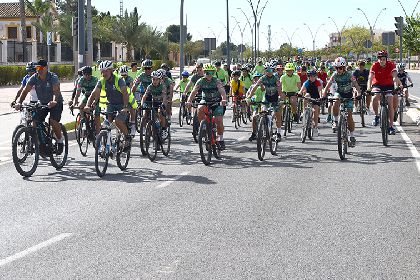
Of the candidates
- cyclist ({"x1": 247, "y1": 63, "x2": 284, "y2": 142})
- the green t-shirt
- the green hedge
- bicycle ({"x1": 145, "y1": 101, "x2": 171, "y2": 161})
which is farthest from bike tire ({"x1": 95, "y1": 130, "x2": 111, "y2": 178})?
the green hedge

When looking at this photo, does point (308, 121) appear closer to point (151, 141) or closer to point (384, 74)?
point (384, 74)

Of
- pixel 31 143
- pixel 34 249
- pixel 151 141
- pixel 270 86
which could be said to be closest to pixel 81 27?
pixel 270 86

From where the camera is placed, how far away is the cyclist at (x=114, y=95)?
44.4 feet

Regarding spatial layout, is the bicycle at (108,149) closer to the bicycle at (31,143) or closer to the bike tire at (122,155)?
the bike tire at (122,155)

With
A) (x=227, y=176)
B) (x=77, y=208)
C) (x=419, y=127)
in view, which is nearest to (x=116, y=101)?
(x=227, y=176)

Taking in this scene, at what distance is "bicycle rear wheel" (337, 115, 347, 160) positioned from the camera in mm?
15070

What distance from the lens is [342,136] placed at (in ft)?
50.0

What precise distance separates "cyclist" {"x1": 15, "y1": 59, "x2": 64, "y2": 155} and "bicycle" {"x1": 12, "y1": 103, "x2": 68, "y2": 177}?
0.12m

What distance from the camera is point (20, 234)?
27.3ft

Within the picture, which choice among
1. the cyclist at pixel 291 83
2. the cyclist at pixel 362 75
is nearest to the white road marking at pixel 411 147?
the cyclist at pixel 291 83

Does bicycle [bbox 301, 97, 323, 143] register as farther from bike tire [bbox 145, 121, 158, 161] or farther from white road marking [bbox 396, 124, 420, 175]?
bike tire [bbox 145, 121, 158, 161]

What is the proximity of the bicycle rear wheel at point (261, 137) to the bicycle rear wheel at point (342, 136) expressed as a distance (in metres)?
1.41

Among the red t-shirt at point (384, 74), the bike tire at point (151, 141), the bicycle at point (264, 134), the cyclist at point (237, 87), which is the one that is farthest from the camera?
the cyclist at point (237, 87)

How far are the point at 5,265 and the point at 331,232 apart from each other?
329 centimetres
